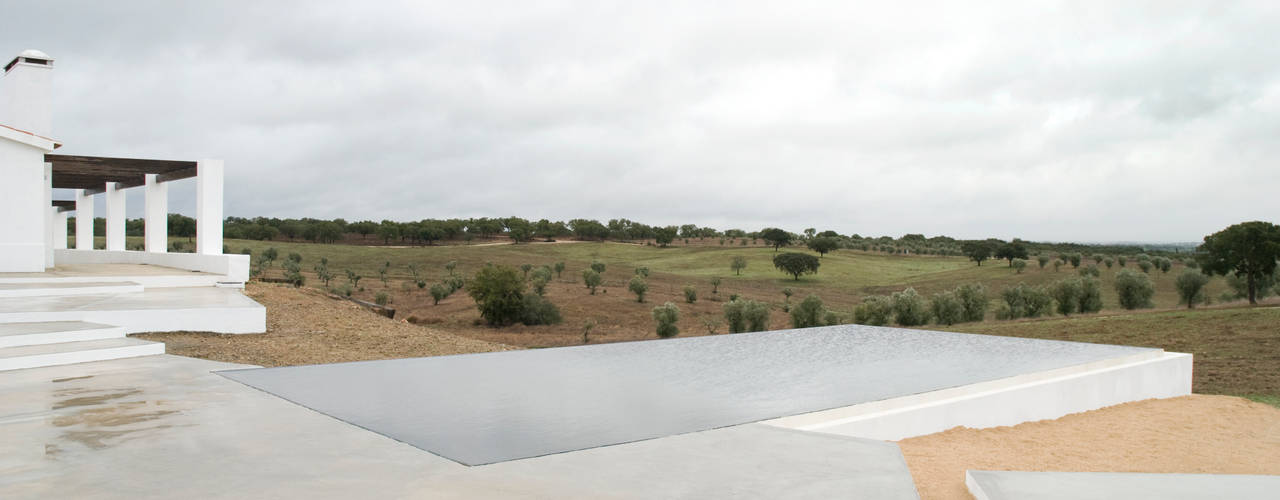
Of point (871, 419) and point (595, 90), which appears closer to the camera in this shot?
point (871, 419)

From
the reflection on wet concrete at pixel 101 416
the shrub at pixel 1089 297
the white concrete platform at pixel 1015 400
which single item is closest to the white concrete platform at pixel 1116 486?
the white concrete platform at pixel 1015 400

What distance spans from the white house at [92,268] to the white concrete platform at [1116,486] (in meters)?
6.42

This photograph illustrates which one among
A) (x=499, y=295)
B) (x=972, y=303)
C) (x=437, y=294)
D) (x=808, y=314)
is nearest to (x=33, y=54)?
(x=499, y=295)

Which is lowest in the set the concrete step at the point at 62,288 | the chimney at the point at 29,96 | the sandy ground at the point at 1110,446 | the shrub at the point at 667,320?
the shrub at the point at 667,320

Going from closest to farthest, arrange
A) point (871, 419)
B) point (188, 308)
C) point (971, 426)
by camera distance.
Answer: point (871, 419), point (971, 426), point (188, 308)

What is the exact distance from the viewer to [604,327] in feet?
128

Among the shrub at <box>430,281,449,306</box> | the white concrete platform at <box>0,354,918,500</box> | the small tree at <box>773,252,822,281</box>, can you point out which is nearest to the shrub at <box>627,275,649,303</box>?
the shrub at <box>430,281,449,306</box>

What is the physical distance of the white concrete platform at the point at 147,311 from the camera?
8430mm

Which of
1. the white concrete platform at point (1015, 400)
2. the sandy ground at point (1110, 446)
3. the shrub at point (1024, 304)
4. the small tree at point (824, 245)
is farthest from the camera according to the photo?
the small tree at point (824, 245)

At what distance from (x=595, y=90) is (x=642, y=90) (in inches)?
65.5

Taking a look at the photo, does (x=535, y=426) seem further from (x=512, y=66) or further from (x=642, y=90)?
(x=642, y=90)

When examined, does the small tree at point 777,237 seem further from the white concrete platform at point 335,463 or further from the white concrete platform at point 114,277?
the white concrete platform at point 335,463

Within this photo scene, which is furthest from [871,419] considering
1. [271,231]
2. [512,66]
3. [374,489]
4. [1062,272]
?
[271,231]

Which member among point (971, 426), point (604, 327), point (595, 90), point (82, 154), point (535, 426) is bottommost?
point (604, 327)
